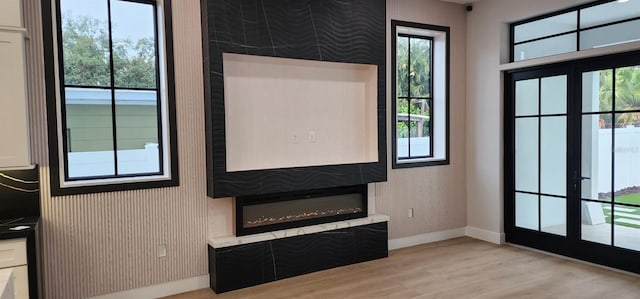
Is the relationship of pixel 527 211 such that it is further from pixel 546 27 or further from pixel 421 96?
pixel 546 27

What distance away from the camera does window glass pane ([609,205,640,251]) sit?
409cm

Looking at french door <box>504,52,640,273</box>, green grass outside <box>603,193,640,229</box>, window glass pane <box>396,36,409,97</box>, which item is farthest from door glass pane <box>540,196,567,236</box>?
window glass pane <box>396,36,409,97</box>

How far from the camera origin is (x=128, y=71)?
3752 millimetres

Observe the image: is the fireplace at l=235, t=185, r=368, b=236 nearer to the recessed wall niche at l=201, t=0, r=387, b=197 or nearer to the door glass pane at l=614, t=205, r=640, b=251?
the recessed wall niche at l=201, t=0, r=387, b=197

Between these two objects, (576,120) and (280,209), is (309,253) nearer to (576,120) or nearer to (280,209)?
(280,209)

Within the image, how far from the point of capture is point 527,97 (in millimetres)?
5062

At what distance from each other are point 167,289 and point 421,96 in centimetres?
376

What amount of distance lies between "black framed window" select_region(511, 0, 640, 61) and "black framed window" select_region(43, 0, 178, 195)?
4089 millimetres

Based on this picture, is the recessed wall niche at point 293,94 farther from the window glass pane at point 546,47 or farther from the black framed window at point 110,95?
the window glass pane at point 546,47

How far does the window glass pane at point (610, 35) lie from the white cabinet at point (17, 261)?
17.5ft

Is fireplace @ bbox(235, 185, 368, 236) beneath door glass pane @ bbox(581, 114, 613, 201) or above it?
beneath

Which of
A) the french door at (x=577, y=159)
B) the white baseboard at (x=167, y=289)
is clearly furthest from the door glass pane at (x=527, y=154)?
the white baseboard at (x=167, y=289)

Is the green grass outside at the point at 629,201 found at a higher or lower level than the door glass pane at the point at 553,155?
lower

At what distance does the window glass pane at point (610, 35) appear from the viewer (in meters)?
4.03
